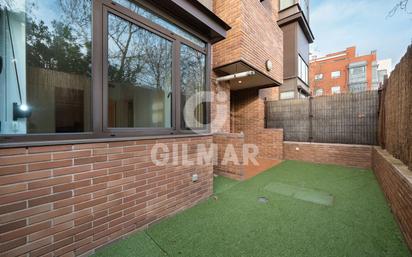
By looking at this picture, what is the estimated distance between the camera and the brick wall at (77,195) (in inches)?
54.2

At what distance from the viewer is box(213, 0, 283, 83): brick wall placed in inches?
170

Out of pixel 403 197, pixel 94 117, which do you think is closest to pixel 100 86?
pixel 94 117

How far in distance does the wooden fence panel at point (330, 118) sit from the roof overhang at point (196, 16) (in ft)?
16.0

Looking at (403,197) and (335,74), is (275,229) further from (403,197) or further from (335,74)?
(335,74)

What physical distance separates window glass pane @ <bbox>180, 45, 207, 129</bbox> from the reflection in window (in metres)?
0.29

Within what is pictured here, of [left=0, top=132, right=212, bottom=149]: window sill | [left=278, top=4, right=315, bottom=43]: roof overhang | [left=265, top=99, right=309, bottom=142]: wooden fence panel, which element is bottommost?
[left=0, top=132, right=212, bottom=149]: window sill

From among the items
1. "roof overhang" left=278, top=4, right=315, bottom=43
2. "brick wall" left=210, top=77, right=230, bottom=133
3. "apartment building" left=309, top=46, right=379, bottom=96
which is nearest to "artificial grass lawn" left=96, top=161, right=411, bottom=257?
"brick wall" left=210, top=77, right=230, bottom=133

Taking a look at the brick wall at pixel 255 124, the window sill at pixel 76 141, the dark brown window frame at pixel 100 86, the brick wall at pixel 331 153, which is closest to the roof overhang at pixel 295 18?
the brick wall at pixel 255 124

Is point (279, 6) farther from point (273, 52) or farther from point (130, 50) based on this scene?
point (130, 50)

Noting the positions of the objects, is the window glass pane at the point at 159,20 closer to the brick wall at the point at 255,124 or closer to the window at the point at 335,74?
the brick wall at the point at 255,124

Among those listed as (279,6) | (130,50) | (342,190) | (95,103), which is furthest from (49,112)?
(279,6)

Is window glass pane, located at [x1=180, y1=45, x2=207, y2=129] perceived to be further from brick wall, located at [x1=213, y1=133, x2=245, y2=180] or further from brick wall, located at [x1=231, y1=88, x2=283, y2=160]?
brick wall, located at [x1=231, y1=88, x2=283, y2=160]

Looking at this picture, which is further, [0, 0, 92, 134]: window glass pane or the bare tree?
the bare tree

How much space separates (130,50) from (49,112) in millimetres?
1189
